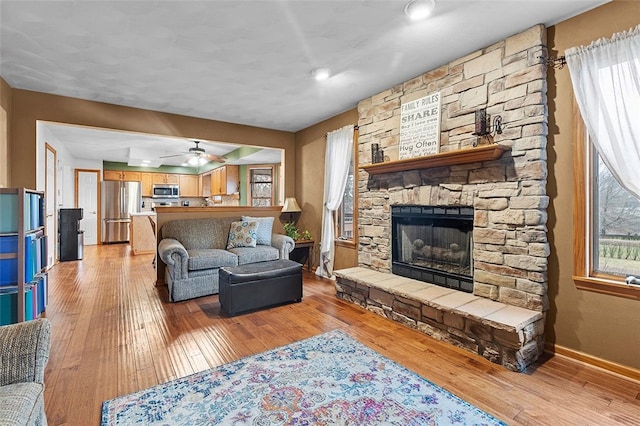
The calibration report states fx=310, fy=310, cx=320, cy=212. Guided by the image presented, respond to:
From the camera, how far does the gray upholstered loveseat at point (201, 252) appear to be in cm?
362

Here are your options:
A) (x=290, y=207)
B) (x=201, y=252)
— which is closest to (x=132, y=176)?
(x=290, y=207)

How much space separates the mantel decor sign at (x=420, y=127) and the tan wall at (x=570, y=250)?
936 mm

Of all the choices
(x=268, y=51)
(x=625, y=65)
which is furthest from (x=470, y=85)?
(x=268, y=51)

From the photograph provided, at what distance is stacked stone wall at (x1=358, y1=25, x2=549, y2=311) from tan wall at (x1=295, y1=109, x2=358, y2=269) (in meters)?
1.51

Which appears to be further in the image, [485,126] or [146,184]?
[146,184]

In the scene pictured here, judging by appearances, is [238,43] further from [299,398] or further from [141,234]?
[141,234]

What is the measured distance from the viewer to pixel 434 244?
10.7 feet

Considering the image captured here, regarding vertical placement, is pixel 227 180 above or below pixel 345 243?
above

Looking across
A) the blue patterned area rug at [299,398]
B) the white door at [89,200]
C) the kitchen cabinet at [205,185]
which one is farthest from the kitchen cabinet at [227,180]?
the blue patterned area rug at [299,398]

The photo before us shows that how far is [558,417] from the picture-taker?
1.68 m

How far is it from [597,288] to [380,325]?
1.66 m

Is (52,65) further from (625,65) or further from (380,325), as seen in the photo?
(625,65)

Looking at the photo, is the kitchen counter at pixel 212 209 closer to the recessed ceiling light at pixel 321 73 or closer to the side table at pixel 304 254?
the side table at pixel 304 254

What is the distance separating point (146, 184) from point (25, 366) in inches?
351
